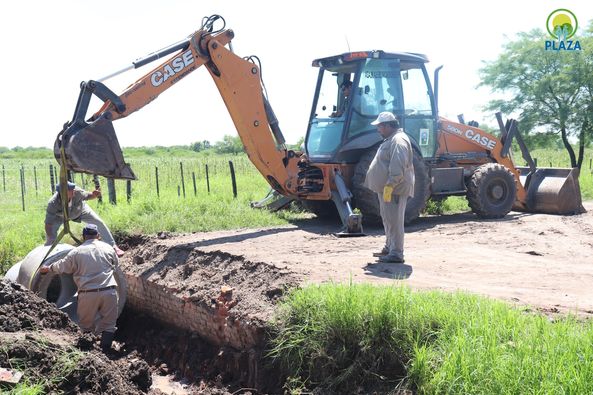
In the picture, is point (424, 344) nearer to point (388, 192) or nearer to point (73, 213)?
point (388, 192)

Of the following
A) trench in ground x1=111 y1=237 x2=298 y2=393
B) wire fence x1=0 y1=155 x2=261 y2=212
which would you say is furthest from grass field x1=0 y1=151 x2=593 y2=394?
wire fence x1=0 y1=155 x2=261 y2=212

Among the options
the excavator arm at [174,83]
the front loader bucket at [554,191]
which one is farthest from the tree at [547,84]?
the excavator arm at [174,83]

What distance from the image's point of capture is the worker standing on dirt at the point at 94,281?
780 cm

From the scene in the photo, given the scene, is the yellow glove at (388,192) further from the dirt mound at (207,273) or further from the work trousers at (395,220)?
the dirt mound at (207,273)

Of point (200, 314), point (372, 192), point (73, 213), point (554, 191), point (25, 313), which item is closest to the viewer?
point (25, 313)

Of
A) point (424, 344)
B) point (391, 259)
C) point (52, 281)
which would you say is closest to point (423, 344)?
point (424, 344)

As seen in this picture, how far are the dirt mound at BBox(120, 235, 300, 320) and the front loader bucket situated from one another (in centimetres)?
736

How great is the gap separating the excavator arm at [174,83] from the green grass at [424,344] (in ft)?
12.5

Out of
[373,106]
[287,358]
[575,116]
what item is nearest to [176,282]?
[287,358]

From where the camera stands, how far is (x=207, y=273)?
839 cm

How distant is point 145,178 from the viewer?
26.4m

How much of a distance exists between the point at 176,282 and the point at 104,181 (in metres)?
10.9

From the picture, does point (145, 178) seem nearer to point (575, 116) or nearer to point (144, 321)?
point (575, 116)

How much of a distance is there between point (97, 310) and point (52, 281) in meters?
2.02
